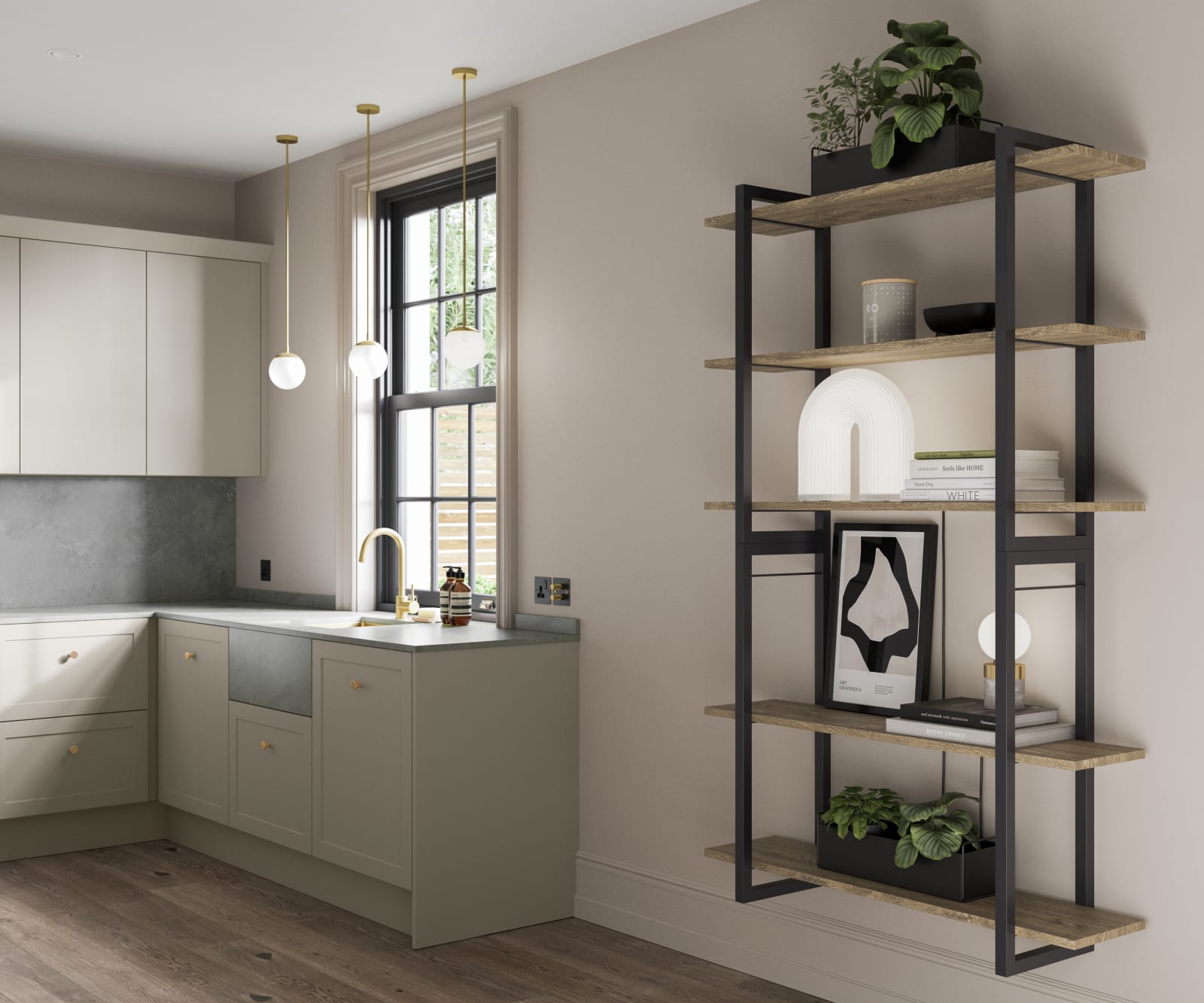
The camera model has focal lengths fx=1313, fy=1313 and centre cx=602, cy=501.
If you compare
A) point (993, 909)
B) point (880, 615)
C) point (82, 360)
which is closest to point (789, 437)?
point (880, 615)

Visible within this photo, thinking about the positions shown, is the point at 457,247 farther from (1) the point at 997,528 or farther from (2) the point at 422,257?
(1) the point at 997,528

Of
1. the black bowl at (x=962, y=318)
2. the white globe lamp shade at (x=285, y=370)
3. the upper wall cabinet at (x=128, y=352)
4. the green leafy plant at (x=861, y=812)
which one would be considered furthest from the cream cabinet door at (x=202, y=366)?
the black bowl at (x=962, y=318)

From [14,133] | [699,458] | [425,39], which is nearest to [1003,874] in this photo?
[699,458]

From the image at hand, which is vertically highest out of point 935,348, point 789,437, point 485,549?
point 935,348

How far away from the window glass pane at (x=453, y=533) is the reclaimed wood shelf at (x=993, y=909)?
1798mm

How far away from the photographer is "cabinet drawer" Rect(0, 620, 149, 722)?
466 centimetres

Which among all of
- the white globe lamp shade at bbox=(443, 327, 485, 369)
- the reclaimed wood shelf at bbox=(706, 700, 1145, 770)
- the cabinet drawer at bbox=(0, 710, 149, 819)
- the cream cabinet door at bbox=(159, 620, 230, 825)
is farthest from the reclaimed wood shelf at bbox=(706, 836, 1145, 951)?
the cabinet drawer at bbox=(0, 710, 149, 819)

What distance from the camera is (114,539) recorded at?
17.7 ft

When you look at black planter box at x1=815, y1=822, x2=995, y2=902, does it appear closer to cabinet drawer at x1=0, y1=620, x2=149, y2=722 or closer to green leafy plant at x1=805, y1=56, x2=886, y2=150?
green leafy plant at x1=805, y1=56, x2=886, y2=150

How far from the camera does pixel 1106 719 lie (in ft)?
9.15

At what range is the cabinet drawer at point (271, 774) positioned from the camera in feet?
13.7

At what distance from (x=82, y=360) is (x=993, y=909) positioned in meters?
3.88

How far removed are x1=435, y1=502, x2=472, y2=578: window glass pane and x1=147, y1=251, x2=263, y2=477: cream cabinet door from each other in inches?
44.3

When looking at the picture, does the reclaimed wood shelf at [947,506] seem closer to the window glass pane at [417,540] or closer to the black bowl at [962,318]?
the black bowl at [962,318]
